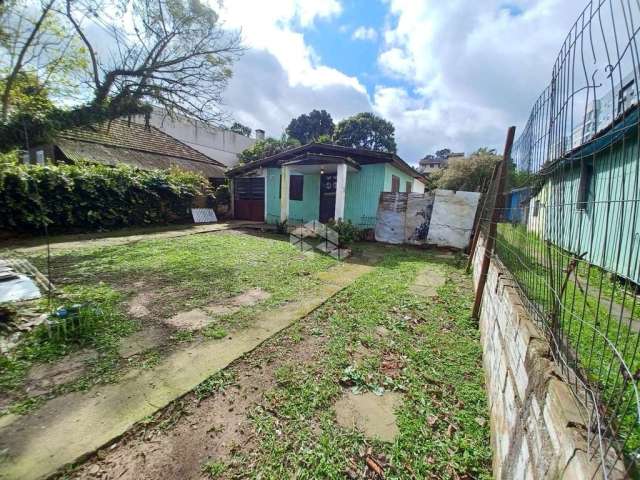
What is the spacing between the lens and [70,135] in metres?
11.2

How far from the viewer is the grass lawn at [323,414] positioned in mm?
1653

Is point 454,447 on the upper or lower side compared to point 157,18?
lower

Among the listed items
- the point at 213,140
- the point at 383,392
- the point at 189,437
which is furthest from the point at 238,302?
the point at 213,140

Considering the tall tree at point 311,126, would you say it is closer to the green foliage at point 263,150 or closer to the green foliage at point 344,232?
the green foliage at point 263,150

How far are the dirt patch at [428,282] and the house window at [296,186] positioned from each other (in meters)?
7.03

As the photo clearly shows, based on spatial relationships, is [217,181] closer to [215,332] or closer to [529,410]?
[215,332]

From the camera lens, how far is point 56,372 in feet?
7.60

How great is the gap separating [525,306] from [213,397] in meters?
2.35

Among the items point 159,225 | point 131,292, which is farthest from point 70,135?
point 131,292

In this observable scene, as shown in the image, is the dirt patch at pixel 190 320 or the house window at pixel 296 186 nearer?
the dirt patch at pixel 190 320

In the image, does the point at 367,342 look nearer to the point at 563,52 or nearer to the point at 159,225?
the point at 563,52

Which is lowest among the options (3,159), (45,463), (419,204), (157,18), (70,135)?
(45,463)

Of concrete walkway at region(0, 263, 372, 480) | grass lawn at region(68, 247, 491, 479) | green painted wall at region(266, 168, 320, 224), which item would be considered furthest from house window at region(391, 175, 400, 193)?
concrete walkway at region(0, 263, 372, 480)

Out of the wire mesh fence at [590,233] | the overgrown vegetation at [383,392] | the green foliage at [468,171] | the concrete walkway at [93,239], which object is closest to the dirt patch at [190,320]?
the overgrown vegetation at [383,392]
